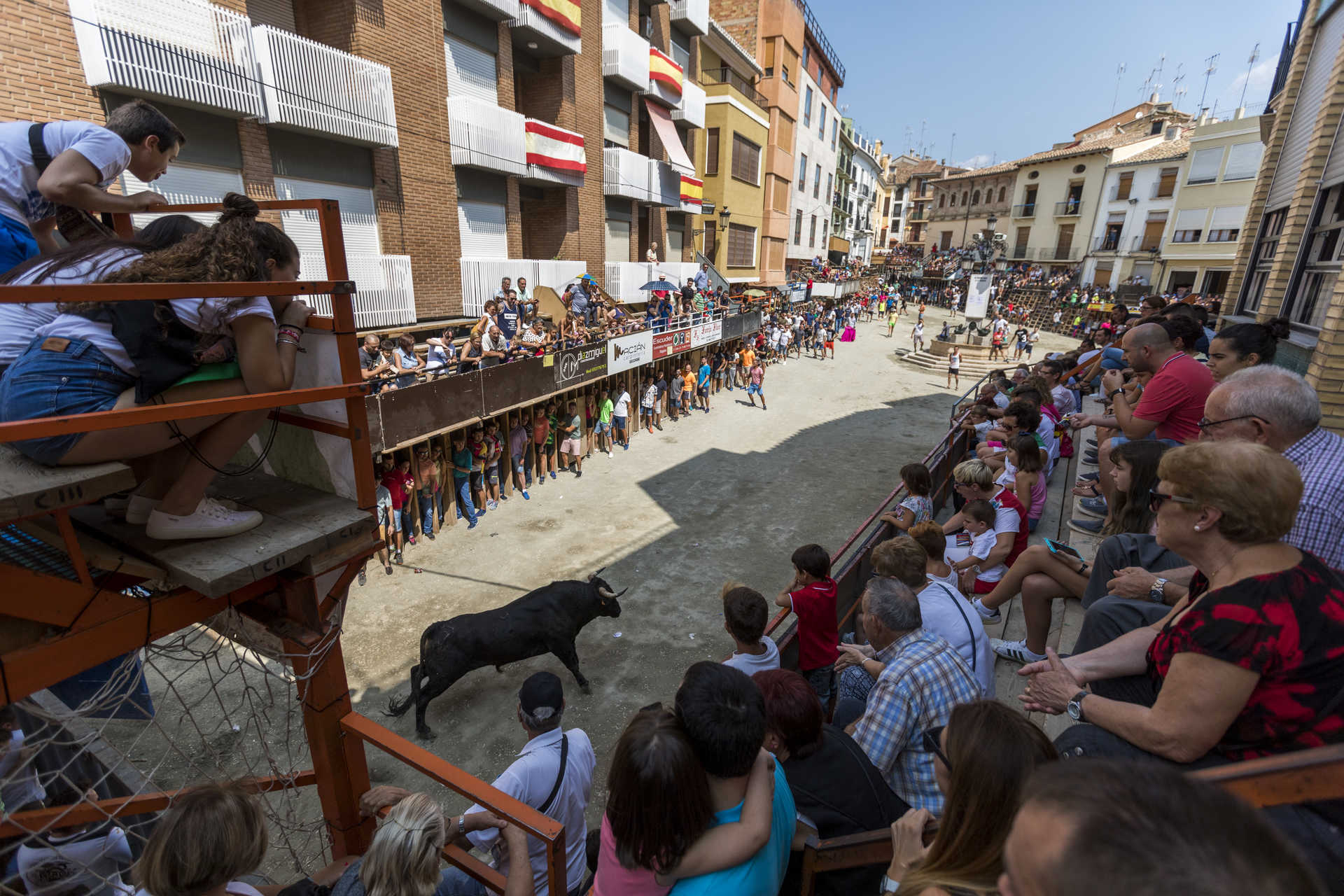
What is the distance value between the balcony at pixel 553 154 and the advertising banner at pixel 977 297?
23.4m

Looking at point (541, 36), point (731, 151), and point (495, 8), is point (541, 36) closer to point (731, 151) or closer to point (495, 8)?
point (495, 8)

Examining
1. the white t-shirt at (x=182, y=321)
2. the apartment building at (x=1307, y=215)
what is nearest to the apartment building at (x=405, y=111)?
the white t-shirt at (x=182, y=321)

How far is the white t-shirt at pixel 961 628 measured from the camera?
349 centimetres

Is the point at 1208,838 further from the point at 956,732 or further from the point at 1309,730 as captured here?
the point at 1309,730

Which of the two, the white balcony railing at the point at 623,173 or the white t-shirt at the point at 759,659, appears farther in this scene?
the white balcony railing at the point at 623,173

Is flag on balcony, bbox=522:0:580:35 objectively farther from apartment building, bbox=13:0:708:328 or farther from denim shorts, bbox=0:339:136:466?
denim shorts, bbox=0:339:136:466

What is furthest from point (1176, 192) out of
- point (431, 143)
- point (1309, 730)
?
point (1309, 730)

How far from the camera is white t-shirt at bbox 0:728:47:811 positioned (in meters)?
3.11

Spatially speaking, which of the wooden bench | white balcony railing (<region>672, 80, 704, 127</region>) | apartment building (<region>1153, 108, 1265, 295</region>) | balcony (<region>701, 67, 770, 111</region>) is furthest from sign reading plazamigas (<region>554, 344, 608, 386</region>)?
apartment building (<region>1153, 108, 1265, 295</region>)

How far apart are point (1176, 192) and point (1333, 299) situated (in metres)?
41.9

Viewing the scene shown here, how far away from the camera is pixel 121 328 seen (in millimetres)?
2270

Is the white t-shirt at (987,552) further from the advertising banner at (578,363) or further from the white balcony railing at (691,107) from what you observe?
the white balcony railing at (691,107)

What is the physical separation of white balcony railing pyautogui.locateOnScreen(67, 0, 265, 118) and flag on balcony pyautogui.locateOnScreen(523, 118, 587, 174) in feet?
23.3

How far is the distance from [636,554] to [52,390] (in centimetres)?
831
